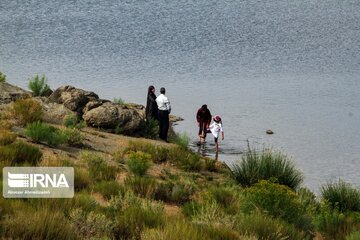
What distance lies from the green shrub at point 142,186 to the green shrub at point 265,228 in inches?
128

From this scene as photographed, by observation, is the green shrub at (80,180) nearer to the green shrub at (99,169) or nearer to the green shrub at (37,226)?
the green shrub at (99,169)

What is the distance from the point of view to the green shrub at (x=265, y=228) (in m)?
9.05

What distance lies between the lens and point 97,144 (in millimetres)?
19328

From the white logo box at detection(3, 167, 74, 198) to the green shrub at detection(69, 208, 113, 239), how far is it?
1.18m

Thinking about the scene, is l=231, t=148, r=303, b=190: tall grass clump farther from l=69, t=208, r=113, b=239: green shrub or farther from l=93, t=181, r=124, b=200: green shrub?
l=69, t=208, r=113, b=239: green shrub

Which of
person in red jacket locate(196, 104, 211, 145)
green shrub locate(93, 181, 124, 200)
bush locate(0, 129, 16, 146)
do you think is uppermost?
person in red jacket locate(196, 104, 211, 145)

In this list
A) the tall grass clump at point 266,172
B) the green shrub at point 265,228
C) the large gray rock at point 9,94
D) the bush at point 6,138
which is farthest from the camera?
the large gray rock at point 9,94

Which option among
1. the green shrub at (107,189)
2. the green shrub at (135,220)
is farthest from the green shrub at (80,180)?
the green shrub at (135,220)

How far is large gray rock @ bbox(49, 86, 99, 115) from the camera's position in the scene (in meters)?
24.6

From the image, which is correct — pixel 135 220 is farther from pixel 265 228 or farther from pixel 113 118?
pixel 113 118

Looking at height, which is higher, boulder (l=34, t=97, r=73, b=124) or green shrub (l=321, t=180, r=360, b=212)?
boulder (l=34, t=97, r=73, b=124)

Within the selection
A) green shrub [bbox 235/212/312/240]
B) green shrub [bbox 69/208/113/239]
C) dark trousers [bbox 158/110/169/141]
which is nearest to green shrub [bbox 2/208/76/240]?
green shrub [bbox 69/208/113/239]

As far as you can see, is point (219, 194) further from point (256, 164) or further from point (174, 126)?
point (174, 126)

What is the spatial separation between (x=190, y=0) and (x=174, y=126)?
85.2m
